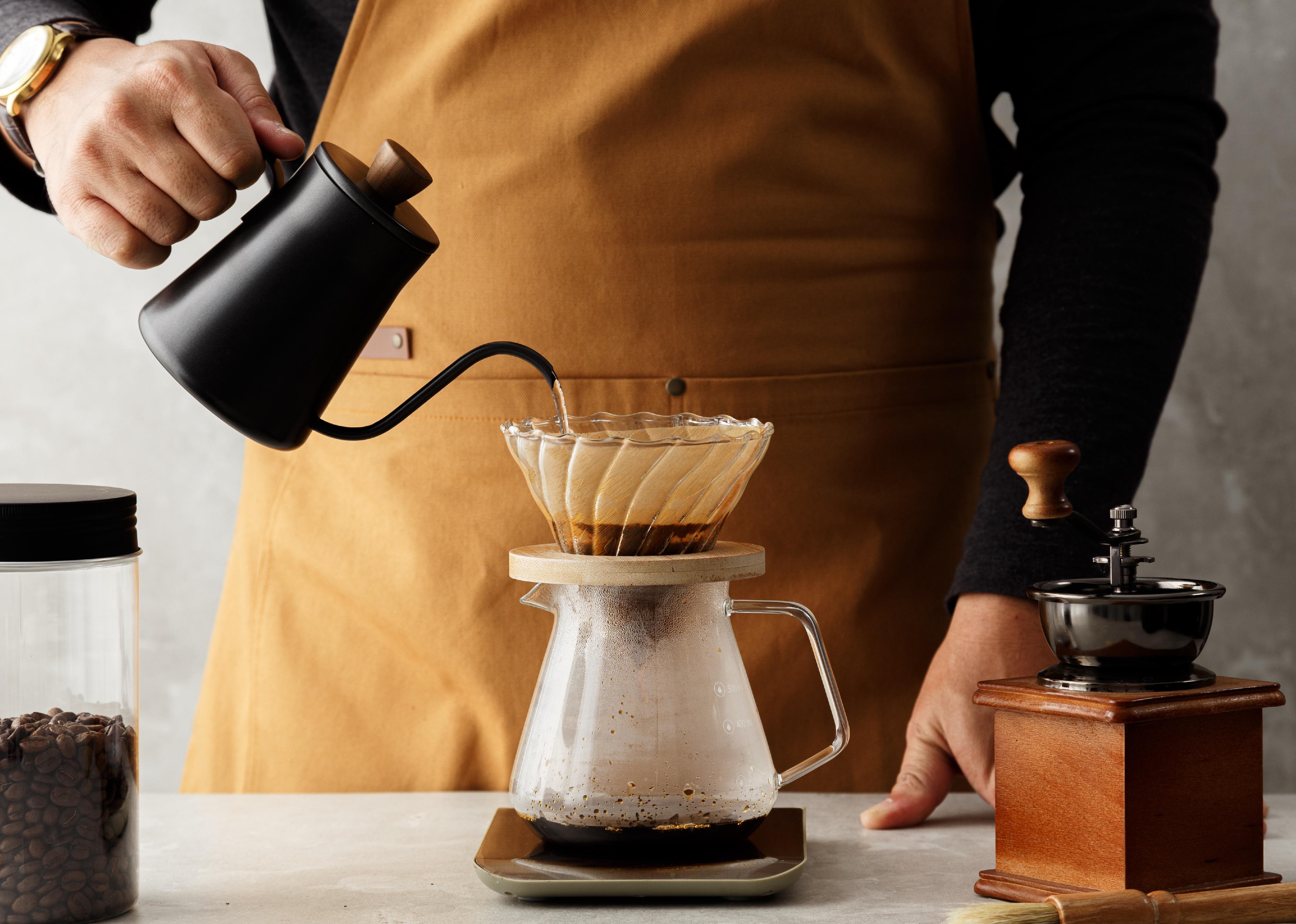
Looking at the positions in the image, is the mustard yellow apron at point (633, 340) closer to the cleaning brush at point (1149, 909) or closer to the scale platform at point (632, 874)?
the scale platform at point (632, 874)

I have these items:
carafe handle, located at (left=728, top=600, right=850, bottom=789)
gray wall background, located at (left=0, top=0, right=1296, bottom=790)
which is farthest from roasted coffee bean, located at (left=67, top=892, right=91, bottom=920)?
gray wall background, located at (left=0, top=0, right=1296, bottom=790)

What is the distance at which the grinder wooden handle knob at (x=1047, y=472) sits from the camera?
67cm

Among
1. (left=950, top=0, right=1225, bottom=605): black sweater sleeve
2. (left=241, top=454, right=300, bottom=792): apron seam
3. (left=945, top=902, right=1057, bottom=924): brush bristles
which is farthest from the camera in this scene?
(left=241, top=454, right=300, bottom=792): apron seam

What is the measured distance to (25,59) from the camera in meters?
0.89

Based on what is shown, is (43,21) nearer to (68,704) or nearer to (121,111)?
(121,111)

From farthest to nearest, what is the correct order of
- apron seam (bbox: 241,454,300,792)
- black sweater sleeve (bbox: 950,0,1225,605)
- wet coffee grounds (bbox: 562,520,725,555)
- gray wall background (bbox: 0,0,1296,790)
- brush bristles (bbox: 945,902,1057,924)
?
gray wall background (bbox: 0,0,1296,790) < apron seam (bbox: 241,454,300,792) < black sweater sleeve (bbox: 950,0,1225,605) < wet coffee grounds (bbox: 562,520,725,555) < brush bristles (bbox: 945,902,1057,924)

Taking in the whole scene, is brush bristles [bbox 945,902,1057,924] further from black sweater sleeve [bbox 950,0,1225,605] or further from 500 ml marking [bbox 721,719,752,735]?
black sweater sleeve [bbox 950,0,1225,605]

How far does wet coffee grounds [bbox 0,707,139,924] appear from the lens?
65cm

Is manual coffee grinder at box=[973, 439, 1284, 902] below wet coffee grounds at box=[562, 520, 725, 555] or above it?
below

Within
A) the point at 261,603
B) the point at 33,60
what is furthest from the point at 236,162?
the point at 261,603

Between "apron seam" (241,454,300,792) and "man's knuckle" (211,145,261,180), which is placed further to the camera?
"apron seam" (241,454,300,792)

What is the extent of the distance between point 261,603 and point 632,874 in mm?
642

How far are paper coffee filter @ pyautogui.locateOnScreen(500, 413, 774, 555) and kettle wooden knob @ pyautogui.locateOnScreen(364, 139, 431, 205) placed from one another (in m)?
0.15

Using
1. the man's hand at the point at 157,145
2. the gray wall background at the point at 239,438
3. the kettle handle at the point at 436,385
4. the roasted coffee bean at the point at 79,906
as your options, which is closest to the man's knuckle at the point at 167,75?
the man's hand at the point at 157,145
